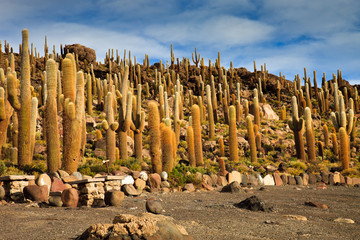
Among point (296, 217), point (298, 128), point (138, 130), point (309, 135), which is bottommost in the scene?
point (296, 217)

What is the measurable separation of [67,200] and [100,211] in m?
1.34

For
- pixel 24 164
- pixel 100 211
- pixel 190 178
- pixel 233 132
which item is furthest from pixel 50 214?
pixel 233 132

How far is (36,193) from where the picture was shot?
9953 millimetres

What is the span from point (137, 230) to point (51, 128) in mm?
10285

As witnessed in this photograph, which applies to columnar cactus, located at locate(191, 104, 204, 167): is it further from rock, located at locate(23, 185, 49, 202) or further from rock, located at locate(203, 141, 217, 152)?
rock, located at locate(23, 185, 49, 202)

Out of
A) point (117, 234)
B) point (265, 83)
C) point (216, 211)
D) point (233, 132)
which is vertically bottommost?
point (216, 211)

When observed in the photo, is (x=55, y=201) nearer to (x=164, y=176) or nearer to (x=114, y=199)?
(x=114, y=199)

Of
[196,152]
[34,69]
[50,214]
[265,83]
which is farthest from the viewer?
[265,83]

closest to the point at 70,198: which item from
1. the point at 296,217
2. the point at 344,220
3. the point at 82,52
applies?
the point at 296,217

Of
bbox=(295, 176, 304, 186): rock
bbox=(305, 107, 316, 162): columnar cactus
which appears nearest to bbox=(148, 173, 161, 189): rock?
bbox=(295, 176, 304, 186): rock

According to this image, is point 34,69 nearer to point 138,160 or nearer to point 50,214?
point 138,160

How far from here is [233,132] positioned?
21.2 metres

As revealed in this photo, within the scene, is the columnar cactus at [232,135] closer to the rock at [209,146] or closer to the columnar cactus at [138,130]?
the rock at [209,146]

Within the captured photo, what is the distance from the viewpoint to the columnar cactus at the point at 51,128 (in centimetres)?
1367
